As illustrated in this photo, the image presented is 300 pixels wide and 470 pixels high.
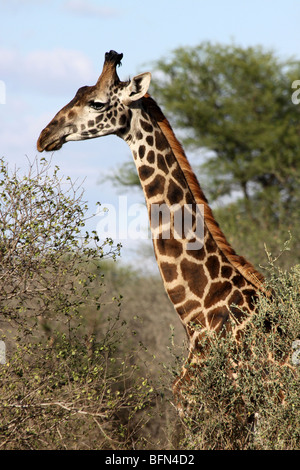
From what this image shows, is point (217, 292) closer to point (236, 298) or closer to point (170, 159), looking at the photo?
point (236, 298)

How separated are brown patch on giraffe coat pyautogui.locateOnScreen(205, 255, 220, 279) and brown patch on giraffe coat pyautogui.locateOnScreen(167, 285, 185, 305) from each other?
0.32 meters

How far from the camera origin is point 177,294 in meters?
6.71

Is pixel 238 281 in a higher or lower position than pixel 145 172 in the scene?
lower

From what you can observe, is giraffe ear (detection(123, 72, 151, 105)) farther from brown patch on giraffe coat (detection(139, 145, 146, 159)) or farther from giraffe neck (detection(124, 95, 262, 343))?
brown patch on giraffe coat (detection(139, 145, 146, 159))

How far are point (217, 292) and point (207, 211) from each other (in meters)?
0.81

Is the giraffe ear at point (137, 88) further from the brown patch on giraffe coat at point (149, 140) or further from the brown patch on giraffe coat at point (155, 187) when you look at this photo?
the brown patch on giraffe coat at point (155, 187)

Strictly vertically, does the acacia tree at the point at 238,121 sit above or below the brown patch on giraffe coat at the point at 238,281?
above

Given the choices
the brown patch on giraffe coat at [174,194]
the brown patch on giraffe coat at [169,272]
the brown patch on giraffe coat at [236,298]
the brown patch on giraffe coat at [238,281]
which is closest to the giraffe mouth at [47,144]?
the brown patch on giraffe coat at [174,194]

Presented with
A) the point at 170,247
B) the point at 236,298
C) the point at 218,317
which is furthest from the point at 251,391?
the point at 170,247

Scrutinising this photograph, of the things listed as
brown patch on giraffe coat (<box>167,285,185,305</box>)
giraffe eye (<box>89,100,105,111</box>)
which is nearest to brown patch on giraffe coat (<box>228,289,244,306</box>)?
brown patch on giraffe coat (<box>167,285,185,305</box>)

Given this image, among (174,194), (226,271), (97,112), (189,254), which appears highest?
(97,112)

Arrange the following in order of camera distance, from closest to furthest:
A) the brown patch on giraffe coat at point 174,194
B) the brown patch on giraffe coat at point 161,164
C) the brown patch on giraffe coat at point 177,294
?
the brown patch on giraffe coat at point 177,294
the brown patch on giraffe coat at point 174,194
the brown patch on giraffe coat at point 161,164

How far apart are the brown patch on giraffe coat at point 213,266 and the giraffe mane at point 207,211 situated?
128 mm

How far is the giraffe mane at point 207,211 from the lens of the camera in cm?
671
